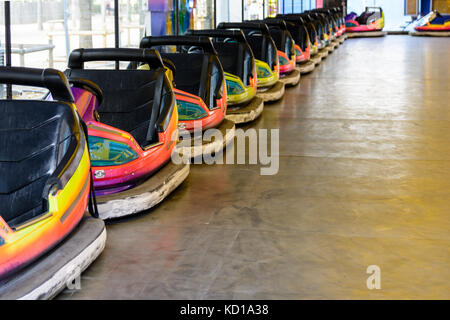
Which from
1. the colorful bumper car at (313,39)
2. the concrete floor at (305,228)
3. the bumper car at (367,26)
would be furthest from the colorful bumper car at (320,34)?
the concrete floor at (305,228)

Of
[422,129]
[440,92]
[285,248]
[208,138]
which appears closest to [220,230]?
[285,248]

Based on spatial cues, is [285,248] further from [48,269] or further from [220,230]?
[48,269]

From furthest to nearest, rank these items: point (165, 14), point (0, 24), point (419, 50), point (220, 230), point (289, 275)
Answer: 1. point (419, 50)
2. point (165, 14)
3. point (0, 24)
4. point (220, 230)
5. point (289, 275)

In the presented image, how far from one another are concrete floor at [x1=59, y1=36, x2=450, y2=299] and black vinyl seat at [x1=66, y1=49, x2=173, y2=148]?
0.49m

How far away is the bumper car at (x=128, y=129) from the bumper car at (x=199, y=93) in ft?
2.19

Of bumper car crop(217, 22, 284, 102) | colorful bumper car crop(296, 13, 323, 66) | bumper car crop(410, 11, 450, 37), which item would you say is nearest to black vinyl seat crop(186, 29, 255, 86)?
bumper car crop(217, 22, 284, 102)

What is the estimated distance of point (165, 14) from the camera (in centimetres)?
767

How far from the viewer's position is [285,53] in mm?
9344

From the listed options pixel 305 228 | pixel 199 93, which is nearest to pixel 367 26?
pixel 199 93

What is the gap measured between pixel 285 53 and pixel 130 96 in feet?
18.0

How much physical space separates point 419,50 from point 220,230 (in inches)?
527

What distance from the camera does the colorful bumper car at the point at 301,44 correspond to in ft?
35.2

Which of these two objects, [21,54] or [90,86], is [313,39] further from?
[90,86]

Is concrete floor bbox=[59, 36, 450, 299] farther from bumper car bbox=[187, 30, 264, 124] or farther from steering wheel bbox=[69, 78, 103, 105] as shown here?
steering wheel bbox=[69, 78, 103, 105]
